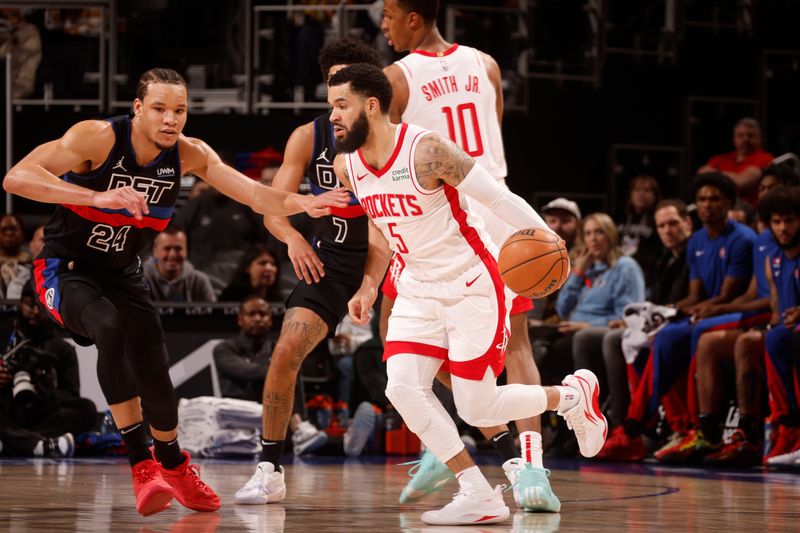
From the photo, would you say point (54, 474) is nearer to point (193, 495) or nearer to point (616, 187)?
point (193, 495)

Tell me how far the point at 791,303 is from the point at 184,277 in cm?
505

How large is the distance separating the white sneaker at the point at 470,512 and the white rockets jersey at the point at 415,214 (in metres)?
0.92

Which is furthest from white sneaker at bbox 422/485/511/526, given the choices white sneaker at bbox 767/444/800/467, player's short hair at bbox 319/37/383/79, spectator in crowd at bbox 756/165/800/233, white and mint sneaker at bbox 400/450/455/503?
spectator in crowd at bbox 756/165/800/233

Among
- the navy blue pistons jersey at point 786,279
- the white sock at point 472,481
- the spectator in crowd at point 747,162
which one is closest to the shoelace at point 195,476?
the white sock at point 472,481

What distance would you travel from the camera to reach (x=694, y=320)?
9469 mm

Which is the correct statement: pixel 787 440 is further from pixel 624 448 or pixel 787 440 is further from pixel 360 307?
pixel 360 307

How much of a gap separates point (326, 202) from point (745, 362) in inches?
186

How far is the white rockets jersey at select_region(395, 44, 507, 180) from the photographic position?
20.2 feet

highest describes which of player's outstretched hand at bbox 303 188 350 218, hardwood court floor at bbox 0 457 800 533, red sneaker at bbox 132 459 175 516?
player's outstretched hand at bbox 303 188 350 218

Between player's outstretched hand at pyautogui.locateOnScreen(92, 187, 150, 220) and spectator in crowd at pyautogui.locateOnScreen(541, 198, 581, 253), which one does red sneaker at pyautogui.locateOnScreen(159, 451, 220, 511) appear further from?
spectator in crowd at pyautogui.locateOnScreen(541, 198, 581, 253)

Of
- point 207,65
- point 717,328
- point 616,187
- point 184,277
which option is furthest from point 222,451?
point 616,187

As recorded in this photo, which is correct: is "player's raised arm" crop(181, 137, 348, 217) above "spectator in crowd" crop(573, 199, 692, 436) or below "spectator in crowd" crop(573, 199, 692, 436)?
above

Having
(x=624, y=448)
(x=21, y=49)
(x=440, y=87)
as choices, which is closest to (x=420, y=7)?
(x=440, y=87)

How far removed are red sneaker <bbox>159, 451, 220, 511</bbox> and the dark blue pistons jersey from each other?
0.99 metres
